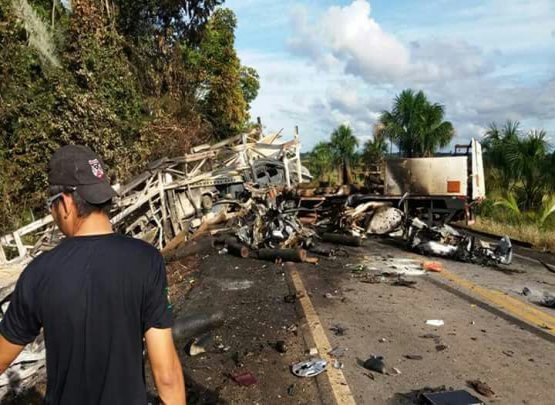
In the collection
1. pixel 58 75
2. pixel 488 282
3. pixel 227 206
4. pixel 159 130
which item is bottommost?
pixel 488 282

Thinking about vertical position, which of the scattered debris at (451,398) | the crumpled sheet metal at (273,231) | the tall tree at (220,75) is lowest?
the scattered debris at (451,398)

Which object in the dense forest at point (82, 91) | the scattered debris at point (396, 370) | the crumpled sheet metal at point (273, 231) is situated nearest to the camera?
the scattered debris at point (396, 370)

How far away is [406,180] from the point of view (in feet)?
42.1

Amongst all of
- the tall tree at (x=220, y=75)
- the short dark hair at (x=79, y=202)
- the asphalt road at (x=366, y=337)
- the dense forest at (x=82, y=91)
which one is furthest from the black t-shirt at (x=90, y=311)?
the tall tree at (x=220, y=75)

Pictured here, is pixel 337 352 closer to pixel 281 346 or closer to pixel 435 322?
pixel 281 346

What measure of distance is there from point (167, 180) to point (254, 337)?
995cm

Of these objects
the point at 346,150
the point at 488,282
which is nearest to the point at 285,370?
the point at 488,282

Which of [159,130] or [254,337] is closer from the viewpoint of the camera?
[254,337]

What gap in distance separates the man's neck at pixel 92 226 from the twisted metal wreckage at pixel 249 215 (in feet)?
21.0

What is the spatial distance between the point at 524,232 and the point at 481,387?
34.1ft

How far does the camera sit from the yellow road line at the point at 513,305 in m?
5.96

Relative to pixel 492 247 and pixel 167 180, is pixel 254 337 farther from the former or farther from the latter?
pixel 167 180

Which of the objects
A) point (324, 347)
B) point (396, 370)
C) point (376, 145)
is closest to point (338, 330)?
point (324, 347)

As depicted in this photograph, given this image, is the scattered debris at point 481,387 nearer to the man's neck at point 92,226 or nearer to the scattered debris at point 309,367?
the scattered debris at point 309,367
